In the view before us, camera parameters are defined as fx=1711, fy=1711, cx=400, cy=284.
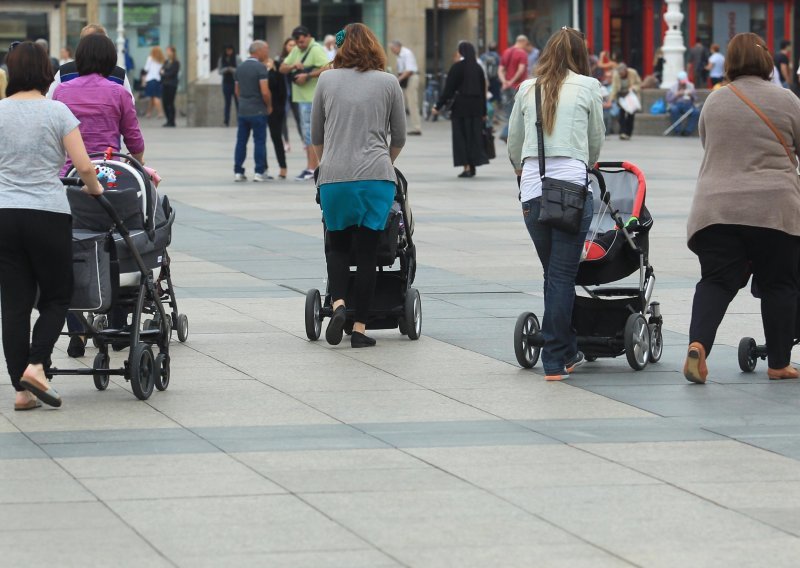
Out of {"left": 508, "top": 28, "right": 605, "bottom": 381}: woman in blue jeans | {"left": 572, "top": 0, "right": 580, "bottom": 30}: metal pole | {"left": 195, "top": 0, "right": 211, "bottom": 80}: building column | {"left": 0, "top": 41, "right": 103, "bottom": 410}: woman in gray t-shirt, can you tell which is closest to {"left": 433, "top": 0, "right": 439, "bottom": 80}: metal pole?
{"left": 572, "top": 0, "right": 580, "bottom": 30}: metal pole

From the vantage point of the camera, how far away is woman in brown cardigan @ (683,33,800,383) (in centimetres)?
813

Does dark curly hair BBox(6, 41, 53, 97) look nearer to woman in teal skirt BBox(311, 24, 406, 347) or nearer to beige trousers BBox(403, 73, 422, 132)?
woman in teal skirt BBox(311, 24, 406, 347)

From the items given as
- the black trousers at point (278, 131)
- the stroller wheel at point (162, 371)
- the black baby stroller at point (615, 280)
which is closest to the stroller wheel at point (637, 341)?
the black baby stroller at point (615, 280)

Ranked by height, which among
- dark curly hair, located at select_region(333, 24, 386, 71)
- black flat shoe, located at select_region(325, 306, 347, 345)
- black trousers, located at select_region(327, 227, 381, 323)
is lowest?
black flat shoe, located at select_region(325, 306, 347, 345)

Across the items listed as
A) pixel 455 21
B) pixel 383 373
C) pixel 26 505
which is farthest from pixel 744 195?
pixel 455 21

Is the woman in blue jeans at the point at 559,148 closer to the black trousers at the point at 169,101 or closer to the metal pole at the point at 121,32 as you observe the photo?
the black trousers at the point at 169,101

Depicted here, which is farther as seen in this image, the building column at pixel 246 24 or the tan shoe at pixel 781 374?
the building column at pixel 246 24

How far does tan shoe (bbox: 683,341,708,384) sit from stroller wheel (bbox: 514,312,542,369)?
0.82 m

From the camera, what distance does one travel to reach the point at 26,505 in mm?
5734

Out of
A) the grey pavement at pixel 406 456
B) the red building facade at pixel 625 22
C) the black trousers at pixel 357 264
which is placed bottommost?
the grey pavement at pixel 406 456

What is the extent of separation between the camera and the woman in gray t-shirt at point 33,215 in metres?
7.45

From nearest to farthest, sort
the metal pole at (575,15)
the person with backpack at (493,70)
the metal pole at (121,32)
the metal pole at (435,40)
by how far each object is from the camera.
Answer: the person with backpack at (493,70), the metal pole at (121,32), the metal pole at (435,40), the metal pole at (575,15)

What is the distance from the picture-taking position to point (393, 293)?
9.77m

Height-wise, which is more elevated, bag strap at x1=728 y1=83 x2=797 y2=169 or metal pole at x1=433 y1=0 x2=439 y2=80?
metal pole at x1=433 y1=0 x2=439 y2=80
